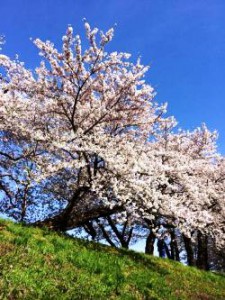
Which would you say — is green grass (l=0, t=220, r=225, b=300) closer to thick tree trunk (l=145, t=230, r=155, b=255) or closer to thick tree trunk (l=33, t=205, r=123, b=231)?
thick tree trunk (l=33, t=205, r=123, b=231)

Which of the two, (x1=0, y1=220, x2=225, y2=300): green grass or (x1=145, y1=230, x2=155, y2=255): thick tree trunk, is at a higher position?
(x1=145, y1=230, x2=155, y2=255): thick tree trunk

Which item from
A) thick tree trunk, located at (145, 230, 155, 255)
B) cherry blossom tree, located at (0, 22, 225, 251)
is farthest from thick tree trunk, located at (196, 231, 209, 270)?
cherry blossom tree, located at (0, 22, 225, 251)

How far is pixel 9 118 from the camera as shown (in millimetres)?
20531

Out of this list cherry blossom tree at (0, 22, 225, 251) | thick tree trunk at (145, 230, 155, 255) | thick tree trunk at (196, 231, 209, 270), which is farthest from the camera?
thick tree trunk at (196, 231, 209, 270)

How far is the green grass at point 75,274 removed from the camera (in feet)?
34.0

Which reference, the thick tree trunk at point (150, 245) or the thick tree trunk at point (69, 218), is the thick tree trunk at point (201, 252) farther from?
the thick tree trunk at point (69, 218)

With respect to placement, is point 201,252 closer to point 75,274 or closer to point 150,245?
point 150,245

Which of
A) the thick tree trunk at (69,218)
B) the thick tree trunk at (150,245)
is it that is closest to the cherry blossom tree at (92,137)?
the thick tree trunk at (69,218)

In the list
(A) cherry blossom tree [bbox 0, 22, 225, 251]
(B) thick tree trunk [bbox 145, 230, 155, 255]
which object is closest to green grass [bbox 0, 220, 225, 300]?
(A) cherry blossom tree [bbox 0, 22, 225, 251]

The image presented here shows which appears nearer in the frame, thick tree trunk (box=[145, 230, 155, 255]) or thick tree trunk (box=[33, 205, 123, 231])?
thick tree trunk (box=[33, 205, 123, 231])

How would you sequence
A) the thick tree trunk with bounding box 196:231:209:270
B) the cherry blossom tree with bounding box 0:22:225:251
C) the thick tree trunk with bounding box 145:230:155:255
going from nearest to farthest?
1. the cherry blossom tree with bounding box 0:22:225:251
2. the thick tree trunk with bounding box 145:230:155:255
3. the thick tree trunk with bounding box 196:231:209:270

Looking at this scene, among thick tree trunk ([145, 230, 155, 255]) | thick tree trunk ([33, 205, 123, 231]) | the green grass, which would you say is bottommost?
the green grass

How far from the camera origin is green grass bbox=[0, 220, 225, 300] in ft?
34.0

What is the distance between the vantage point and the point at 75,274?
12430 millimetres
